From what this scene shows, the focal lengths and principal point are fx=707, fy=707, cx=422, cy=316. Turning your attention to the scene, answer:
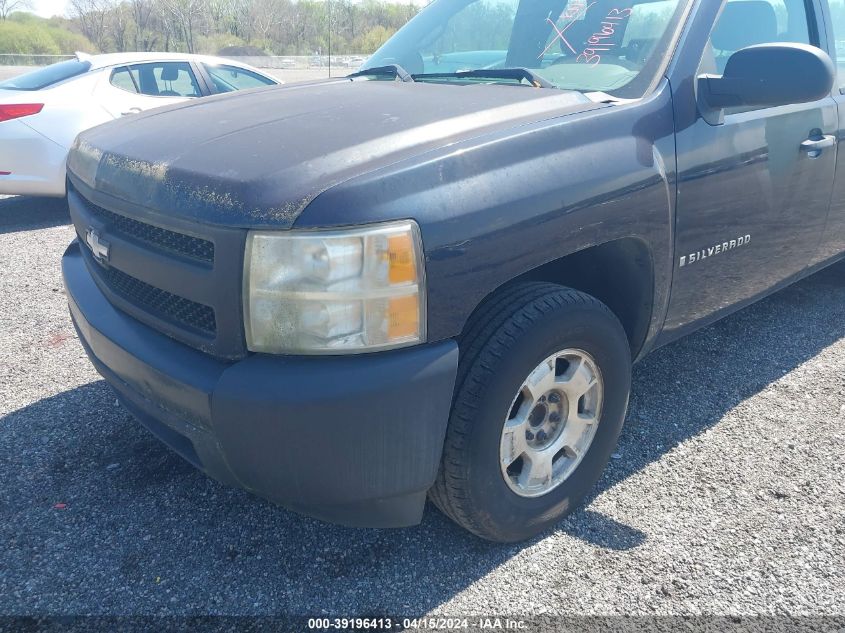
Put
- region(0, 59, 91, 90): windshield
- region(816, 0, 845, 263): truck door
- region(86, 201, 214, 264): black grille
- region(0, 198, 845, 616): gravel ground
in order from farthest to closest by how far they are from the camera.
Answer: region(0, 59, 91, 90): windshield
region(816, 0, 845, 263): truck door
region(0, 198, 845, 616): gravel ground
region(86, 201, 214, 264): black grille

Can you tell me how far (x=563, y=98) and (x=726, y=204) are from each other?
2.49 ft

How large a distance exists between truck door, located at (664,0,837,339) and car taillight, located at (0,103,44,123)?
578 cm

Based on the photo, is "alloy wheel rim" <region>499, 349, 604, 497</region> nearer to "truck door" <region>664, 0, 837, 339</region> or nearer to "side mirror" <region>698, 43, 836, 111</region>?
"truck door" <region>664, 0, 837, 339</region>

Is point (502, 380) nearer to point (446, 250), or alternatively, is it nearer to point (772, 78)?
point (446, 250)

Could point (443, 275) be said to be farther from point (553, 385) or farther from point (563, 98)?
point (563, 98)

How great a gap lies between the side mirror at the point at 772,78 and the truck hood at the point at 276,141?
0.51 m

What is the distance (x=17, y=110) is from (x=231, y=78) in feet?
6.89

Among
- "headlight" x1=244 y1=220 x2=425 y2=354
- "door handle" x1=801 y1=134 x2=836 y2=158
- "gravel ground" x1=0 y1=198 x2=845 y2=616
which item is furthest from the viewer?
"door handle" x1=801 y1=134 x2=836 y2=158

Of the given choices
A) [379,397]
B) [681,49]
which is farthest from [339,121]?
[681,49]

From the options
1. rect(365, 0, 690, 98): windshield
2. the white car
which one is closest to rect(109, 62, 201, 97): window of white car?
the white car

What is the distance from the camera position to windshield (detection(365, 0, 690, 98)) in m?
2.54

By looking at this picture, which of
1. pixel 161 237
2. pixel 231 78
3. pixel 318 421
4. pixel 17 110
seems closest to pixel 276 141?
pixel 161 237

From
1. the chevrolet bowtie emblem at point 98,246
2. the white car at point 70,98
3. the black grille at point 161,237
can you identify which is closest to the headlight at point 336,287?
the black grille at point 161,237

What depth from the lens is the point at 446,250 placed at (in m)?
1.77
